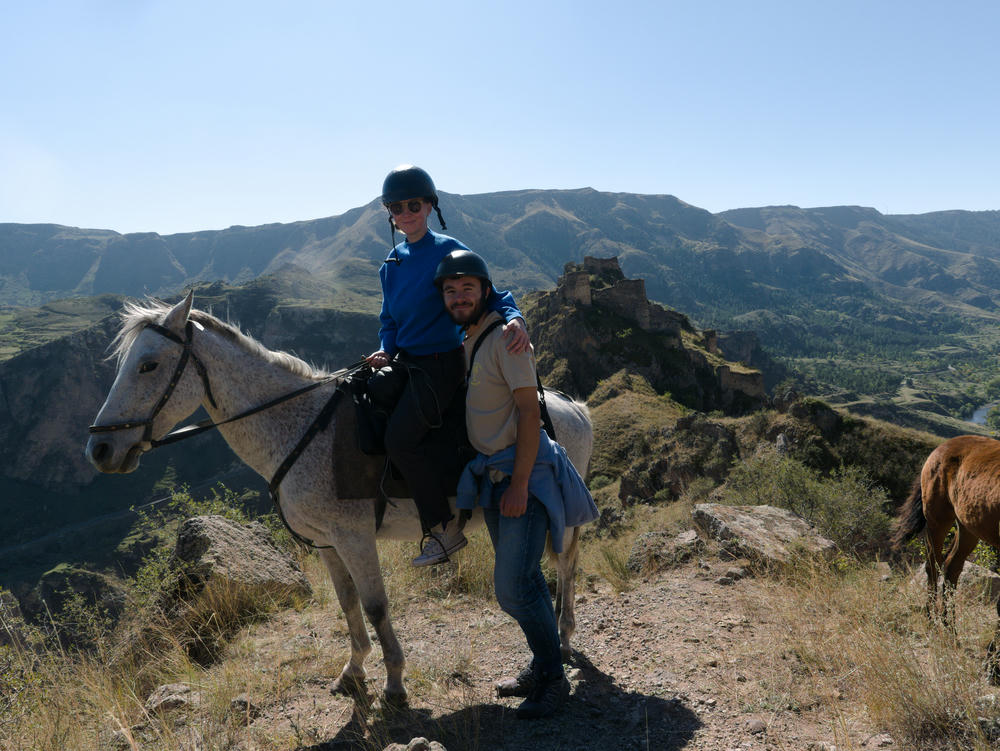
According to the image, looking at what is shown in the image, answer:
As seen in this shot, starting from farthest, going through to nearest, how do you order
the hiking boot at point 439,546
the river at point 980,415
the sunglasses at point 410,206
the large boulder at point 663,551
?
the river at point 980,415 → the large boulder at point 663,551 → the sunglasses at point 410,206 → the hiking boot at point 439,546

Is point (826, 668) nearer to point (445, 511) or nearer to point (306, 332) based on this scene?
point (445, 511)

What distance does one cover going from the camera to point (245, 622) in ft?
18.7

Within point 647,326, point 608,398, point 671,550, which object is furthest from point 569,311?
point 671,550

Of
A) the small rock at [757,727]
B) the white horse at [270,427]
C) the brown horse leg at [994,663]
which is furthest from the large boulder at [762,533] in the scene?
the white horse at [270,427]

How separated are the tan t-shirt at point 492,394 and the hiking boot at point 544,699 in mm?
1665

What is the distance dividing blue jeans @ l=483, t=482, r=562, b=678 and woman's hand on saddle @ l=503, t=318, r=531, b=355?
87 cm

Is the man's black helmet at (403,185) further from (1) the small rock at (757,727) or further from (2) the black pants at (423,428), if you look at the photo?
(1) the small rock at (757,727)

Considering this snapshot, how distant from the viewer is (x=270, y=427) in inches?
155

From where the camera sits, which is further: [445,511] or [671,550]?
[671,550]

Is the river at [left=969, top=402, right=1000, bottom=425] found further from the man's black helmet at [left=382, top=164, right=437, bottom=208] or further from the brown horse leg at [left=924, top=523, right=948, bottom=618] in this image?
the man's black helmet at [left=382, top=164, right=437, bottom=208]

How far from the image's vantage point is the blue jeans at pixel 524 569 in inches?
128

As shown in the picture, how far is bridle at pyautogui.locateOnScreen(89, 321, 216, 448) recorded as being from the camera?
3418 mm

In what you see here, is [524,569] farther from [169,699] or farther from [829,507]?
[829,507]

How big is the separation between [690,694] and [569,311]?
Result: 186 ft
